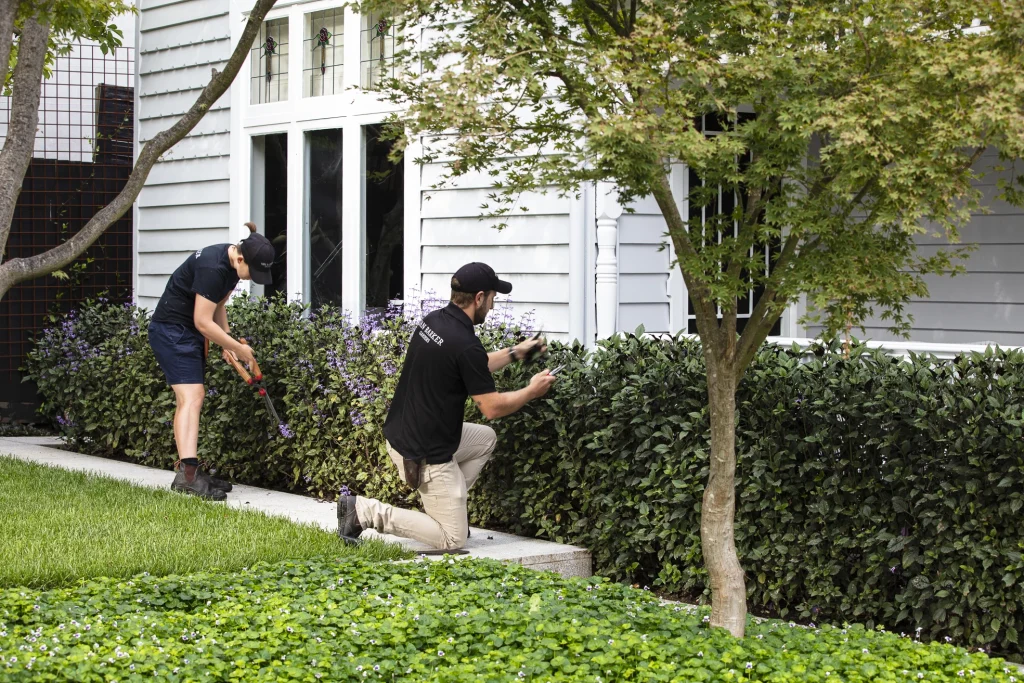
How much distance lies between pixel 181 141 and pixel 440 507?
A: 5.98m

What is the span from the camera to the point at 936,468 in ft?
16.9

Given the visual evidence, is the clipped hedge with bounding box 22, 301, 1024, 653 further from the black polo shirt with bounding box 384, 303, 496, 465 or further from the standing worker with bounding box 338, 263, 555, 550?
the black polo shirt with bounding box 384, 303, 496, 465

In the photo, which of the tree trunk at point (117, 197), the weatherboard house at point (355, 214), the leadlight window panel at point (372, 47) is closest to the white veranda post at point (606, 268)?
the weatherboard house at point (355, 214)

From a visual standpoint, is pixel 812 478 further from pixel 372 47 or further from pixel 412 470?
pixel 372 47

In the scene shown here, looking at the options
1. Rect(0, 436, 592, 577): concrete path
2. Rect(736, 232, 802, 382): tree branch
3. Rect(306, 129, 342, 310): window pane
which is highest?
Rect(306, 129, 342, 310): window pane

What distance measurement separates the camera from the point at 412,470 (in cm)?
596

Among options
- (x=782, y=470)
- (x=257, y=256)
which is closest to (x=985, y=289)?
(x=782, y=470)

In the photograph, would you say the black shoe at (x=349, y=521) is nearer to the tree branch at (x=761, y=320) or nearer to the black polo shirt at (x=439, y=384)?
the black polo shirt at (x=439, y=384)

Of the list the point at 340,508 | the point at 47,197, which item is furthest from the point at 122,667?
the point at 47,197

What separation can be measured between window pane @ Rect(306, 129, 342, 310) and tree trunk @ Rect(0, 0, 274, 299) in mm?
2397

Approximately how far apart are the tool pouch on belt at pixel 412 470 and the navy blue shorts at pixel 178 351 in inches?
87.2

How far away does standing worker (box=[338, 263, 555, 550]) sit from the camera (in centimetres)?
580

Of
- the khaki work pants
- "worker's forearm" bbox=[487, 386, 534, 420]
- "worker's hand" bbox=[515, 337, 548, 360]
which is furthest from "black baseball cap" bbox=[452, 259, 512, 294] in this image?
the khaki work pants

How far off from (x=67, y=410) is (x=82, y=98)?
3.68 meters
